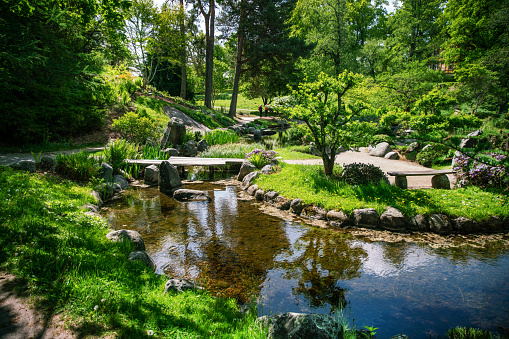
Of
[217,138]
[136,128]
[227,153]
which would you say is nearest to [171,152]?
[136,128]

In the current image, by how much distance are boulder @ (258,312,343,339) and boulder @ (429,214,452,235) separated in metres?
4.45

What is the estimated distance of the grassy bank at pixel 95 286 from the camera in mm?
2531

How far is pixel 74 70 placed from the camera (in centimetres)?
1134

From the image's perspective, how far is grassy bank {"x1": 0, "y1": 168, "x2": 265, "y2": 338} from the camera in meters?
2.53

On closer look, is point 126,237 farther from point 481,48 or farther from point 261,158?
point 481,48

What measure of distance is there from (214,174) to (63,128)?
6.67 m

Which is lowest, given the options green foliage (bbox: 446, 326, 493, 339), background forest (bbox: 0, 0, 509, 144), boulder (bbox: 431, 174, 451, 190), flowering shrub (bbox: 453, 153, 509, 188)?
green foliage (bbox: 446, 326, 493, 339)

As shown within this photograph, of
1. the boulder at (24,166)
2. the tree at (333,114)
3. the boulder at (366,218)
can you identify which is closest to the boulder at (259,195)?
the tree at (333,114)

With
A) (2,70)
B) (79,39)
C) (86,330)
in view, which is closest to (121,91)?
(79,39)

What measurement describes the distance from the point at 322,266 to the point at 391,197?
3270 mm

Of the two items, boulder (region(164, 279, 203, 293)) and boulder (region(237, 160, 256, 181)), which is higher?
Result: boulder (region(237, 160, 256, 181))

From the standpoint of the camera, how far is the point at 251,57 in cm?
2508

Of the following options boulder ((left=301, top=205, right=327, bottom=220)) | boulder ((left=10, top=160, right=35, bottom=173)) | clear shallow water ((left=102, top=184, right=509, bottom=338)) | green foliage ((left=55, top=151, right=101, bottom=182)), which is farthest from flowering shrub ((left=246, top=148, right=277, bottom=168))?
boulder ((left=10, top=160, right=35, bottom=173))

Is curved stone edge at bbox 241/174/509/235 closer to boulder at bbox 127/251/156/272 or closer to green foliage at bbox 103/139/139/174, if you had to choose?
boulder at bbox 127/251/156/272
